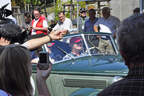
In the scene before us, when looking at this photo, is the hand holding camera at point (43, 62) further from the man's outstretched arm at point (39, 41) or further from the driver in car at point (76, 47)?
the driver in car at point (76, 47)

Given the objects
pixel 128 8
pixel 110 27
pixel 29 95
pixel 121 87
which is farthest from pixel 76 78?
pixel 128 8

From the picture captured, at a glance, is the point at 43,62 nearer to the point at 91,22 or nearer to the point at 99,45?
the point at 99,45

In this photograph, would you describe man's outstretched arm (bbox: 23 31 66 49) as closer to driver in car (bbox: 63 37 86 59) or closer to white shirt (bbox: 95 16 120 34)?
driver in car (bbox: 63 37 86 59)

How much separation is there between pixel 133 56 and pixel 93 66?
2.42 meters

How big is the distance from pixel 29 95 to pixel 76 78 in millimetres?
2049

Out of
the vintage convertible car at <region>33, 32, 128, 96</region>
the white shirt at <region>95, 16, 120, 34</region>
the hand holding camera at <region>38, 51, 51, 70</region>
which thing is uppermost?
the hand holding camera at <region>38, 51, 51, 70</region>

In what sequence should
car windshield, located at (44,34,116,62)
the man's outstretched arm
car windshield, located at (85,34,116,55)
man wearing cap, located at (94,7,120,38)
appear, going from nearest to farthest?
the man's outstretched arm, car windshield, located at (44,34,116,62), car windshield, located at (85,34,116,55), man wearing cap, located at (94,7,120,38)

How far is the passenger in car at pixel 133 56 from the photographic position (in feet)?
4.95

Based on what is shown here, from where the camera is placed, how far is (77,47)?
4.38m

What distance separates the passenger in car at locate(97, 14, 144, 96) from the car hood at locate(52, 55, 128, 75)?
209 cm

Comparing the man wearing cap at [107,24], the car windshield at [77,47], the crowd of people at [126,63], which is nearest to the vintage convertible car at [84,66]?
the car windshield at [77,47]

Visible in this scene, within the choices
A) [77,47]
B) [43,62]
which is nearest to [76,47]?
[77,47]

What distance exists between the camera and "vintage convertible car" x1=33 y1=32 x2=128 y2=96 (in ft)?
12.2

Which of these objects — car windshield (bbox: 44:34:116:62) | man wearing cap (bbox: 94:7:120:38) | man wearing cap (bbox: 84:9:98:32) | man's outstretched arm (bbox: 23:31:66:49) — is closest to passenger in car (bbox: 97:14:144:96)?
man's outstretched arm (bbox: 23:31:66:49)
